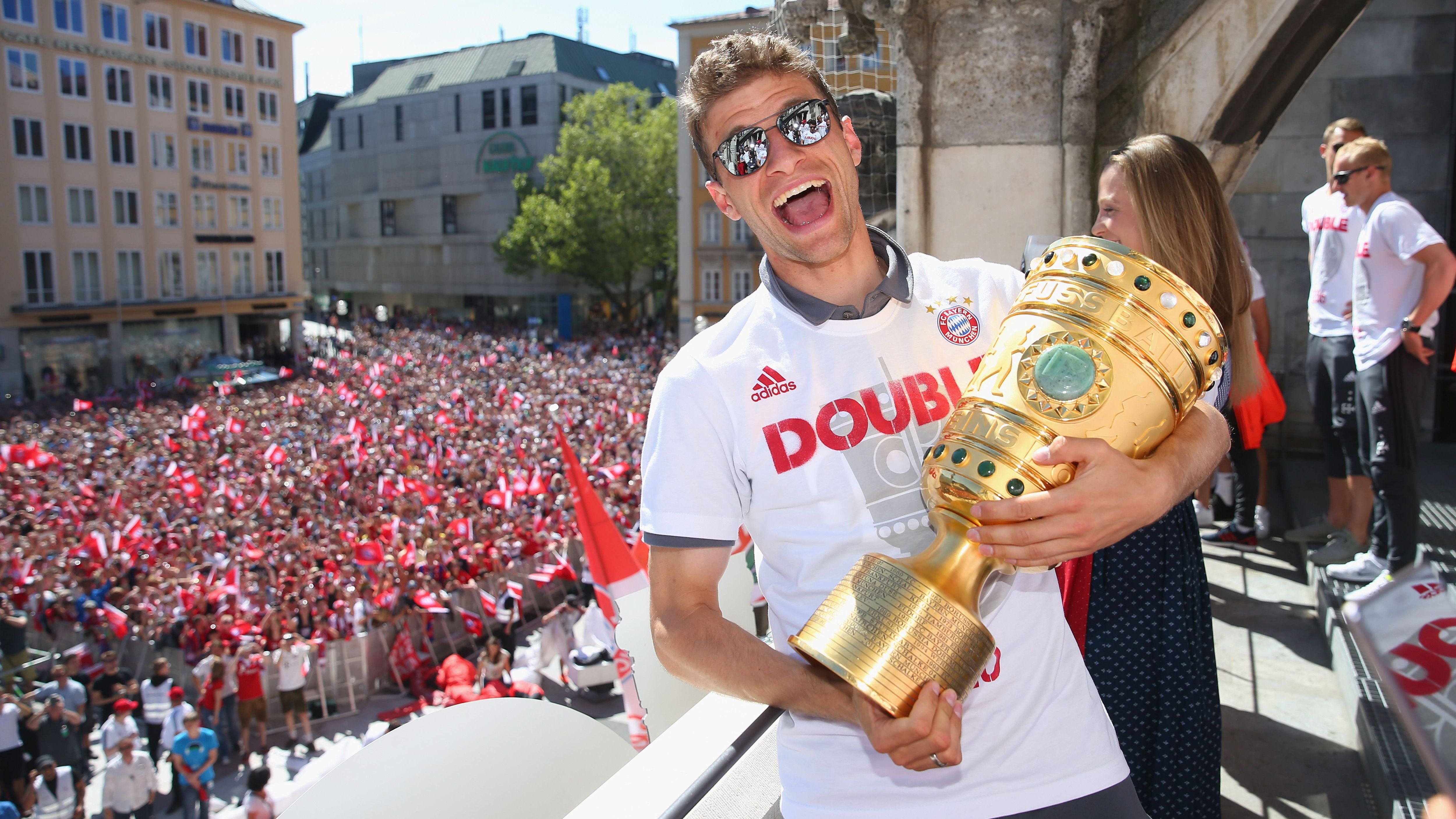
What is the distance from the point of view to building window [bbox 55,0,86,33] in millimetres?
38312

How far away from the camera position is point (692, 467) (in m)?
1.81

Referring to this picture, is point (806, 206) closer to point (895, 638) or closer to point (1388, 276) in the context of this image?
point (895, 638)

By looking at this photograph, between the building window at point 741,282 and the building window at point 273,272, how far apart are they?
19.8m

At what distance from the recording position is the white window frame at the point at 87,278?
38.7 m

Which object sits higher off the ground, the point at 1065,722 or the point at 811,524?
the point at 811,524

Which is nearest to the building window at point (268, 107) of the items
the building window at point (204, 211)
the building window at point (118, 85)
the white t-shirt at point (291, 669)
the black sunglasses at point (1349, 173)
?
the building window at point (204, 211)

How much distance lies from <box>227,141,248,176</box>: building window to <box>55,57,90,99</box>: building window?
5303 mm

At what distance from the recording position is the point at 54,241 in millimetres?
38312

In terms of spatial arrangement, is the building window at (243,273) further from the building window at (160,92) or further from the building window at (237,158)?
the building window at (160,92)

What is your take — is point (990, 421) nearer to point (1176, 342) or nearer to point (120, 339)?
point (1176, 342)

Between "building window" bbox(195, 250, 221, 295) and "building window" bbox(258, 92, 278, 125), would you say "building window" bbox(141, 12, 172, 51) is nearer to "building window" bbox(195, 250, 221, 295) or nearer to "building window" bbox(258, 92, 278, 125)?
"building window" bbox(258, 92, 278, 125)

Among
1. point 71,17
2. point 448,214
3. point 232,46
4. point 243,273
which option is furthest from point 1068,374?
point 448,214

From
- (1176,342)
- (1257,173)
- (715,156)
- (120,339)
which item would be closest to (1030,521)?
(1176,342)

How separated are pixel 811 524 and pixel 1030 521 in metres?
0.43
